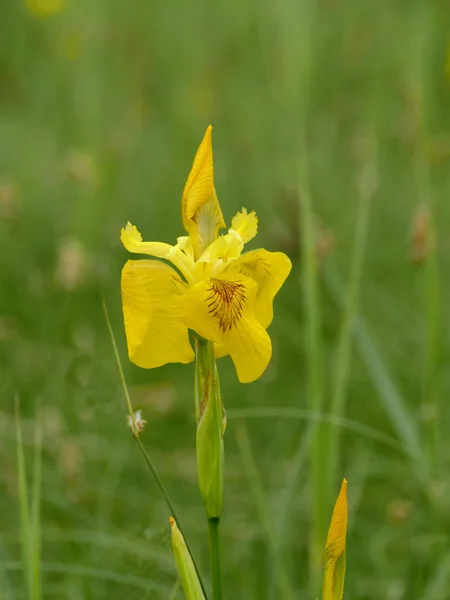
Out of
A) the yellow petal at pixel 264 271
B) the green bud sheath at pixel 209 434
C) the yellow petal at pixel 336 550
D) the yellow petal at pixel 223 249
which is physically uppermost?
the yellow petal at pixel 223 249

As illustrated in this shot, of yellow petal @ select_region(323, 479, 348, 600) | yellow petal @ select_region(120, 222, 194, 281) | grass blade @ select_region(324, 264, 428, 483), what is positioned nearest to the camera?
yellow petal @ select_region(323, 479, 348, 600)

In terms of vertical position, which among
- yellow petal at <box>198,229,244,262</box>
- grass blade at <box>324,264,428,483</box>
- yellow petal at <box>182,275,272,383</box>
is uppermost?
grass blade at <box>324,264,428,483</box>

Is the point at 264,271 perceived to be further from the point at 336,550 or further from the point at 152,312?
the point at 336,550

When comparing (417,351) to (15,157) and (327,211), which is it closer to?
(327,211)

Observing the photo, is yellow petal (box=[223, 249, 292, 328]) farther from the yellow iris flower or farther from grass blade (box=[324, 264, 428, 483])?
grass blade (box=[324, 264, 428, 483])

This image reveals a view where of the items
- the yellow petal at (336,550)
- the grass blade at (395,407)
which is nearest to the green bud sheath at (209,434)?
the yellow petal at (336,550)

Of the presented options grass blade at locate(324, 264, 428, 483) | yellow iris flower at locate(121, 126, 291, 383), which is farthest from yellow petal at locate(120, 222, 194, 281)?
grass blade at locate(324, 264, 428, 483)

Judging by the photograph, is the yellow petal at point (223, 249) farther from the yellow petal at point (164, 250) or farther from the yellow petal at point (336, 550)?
the yellow petal at point (336, 550)
